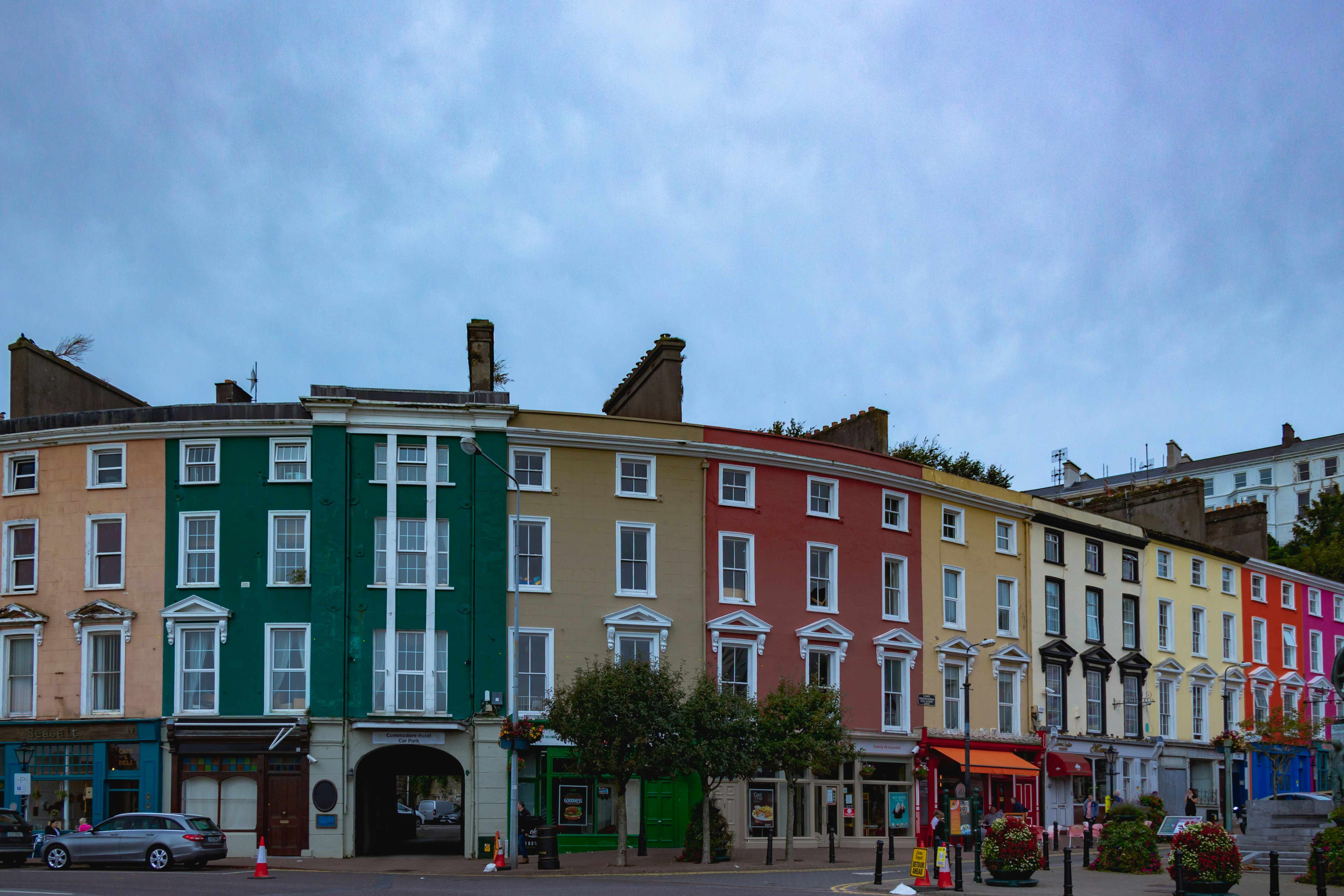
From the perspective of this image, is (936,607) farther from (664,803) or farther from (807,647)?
(664,803)

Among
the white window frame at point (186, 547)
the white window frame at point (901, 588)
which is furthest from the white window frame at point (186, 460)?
the white window frame at point (901, 588)

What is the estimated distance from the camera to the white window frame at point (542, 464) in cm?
4206

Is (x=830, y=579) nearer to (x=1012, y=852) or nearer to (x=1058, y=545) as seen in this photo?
(x=1058, y=545)

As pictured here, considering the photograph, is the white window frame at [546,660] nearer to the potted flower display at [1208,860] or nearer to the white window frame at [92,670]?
the white window frame at [92,670]

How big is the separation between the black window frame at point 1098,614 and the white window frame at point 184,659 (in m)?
34.6

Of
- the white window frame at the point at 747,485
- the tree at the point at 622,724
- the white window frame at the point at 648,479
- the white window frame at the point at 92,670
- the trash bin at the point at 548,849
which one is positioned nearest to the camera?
the trash bin at the point at 548,849

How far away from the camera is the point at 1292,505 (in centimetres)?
11106

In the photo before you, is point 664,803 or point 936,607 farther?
point 936,607

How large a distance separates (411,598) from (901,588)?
1809 cm

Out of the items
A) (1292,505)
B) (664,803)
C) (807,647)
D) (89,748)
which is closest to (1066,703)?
(807,647)

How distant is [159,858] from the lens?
33375 mm

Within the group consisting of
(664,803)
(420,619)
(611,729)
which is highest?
(420,619)

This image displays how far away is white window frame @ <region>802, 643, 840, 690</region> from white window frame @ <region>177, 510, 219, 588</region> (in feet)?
61.8

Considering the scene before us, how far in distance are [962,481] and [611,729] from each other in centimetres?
2141
